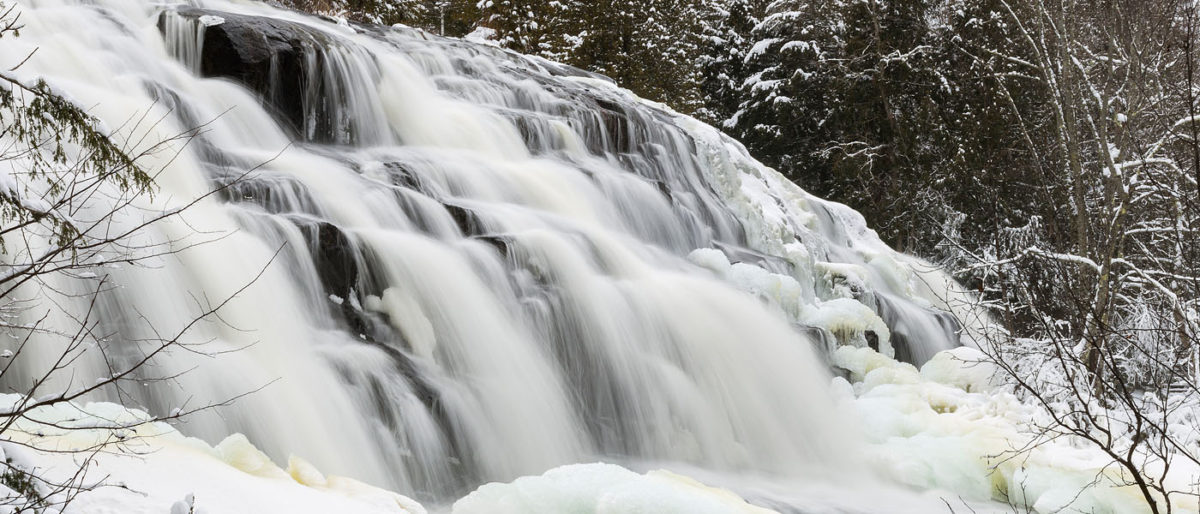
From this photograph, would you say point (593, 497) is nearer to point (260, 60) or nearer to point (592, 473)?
point (592, 473)

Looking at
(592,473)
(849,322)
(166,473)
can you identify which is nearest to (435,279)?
(592,473)

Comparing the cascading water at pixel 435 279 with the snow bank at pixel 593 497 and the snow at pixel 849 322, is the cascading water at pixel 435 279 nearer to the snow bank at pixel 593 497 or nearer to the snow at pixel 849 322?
the snow at pixel 849 322

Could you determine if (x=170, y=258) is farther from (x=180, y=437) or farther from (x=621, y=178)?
(x=621, y=178)

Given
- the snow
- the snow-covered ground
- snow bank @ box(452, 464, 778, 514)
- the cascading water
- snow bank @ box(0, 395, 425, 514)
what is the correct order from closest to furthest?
snow bank @ box(0, 395, 425, 514)
the snow-covered ground
snow bank @ box(452, 464, 778, 514)
the cascading water
the snow

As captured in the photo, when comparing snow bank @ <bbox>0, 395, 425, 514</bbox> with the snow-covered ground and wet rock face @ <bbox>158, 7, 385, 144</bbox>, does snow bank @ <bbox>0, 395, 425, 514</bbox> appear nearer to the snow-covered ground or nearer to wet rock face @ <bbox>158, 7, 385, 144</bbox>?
the snow-covered ground

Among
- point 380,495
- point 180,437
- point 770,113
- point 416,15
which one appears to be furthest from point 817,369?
point 416,15

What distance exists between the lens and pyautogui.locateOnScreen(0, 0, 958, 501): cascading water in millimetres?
4809

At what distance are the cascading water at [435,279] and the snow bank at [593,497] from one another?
44.8 inches

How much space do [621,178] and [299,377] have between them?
18.4 feet

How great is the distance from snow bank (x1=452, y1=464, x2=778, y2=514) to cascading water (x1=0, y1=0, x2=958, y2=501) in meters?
1.14

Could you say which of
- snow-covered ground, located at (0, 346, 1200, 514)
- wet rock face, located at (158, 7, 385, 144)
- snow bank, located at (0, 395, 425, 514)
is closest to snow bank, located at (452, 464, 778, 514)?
snow-covered ground, located at (0, 346, 1200, 514)

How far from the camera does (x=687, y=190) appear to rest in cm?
1085

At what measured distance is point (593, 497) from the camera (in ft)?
12.0

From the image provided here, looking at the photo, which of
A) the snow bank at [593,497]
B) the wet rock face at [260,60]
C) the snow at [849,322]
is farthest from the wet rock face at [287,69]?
the snow bank at [593,497]
